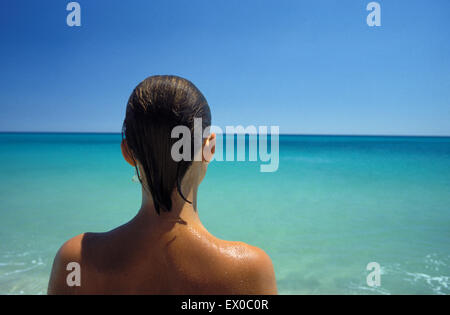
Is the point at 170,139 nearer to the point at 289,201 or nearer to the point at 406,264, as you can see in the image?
the point at 406,264

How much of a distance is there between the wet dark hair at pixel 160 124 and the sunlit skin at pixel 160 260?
0.22 feet

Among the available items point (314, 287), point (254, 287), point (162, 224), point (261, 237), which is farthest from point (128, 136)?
point (261, 237)

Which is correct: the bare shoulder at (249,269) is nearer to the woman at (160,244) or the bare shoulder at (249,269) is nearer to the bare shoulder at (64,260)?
the woman at (160,244)

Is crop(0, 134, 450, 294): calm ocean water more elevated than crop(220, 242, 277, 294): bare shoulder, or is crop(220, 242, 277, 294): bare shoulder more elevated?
crop(220, 242, 277, 294): bare shoulder

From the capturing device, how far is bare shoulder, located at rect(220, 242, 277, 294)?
843 mm

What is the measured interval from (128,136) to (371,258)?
4836 mm

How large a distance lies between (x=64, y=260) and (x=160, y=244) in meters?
0.30

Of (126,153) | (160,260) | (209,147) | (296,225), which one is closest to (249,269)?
(160,260)

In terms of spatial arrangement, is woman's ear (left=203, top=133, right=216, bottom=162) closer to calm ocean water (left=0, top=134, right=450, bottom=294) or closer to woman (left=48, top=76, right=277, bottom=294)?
woman (left=48, top=76, right=277, bottom=294)

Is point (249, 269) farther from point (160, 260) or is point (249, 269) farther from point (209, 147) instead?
point (209, 147)

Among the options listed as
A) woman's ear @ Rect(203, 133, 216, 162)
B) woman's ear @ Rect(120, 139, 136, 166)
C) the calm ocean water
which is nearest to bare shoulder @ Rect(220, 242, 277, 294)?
woman's ear @ Rect(203, 133, 216, 162)

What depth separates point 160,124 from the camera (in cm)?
81

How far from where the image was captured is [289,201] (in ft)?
26.5
